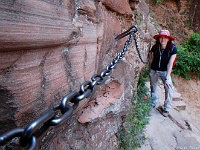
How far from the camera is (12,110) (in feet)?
2.43

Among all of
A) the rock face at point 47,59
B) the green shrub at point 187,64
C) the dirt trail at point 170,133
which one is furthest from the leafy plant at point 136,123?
the green shrub at point 187,64

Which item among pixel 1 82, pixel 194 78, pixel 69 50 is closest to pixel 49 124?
pixel 1 82

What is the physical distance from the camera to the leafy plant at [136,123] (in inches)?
98.5

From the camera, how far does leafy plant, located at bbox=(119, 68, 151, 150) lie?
2502 mm

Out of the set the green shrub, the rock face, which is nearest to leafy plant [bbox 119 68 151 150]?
the rock face

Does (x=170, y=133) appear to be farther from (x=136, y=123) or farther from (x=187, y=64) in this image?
(x=187, y=64)

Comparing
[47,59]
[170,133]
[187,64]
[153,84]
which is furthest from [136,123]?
[187,64]

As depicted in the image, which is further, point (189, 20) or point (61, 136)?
point (189, 20)

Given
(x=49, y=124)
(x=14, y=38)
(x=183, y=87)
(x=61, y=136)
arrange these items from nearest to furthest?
(x=49, y=124) < (x=14, y=38) < (x=61, y=136) < (x=183, y=87)

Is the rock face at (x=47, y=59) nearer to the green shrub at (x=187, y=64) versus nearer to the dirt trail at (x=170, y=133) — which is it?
the dirt trail at (x=170, y=133)

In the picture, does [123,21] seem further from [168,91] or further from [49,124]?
[49,124]

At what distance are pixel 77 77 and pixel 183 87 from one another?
6947 millimetres

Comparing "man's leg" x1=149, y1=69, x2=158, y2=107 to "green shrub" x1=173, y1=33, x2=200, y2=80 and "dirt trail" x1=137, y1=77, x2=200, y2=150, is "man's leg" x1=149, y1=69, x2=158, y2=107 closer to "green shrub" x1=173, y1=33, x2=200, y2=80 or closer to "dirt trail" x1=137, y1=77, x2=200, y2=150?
"dirt trail" x1=137, y1=77, x2=200, y2=150

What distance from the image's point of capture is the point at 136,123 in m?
3.14
